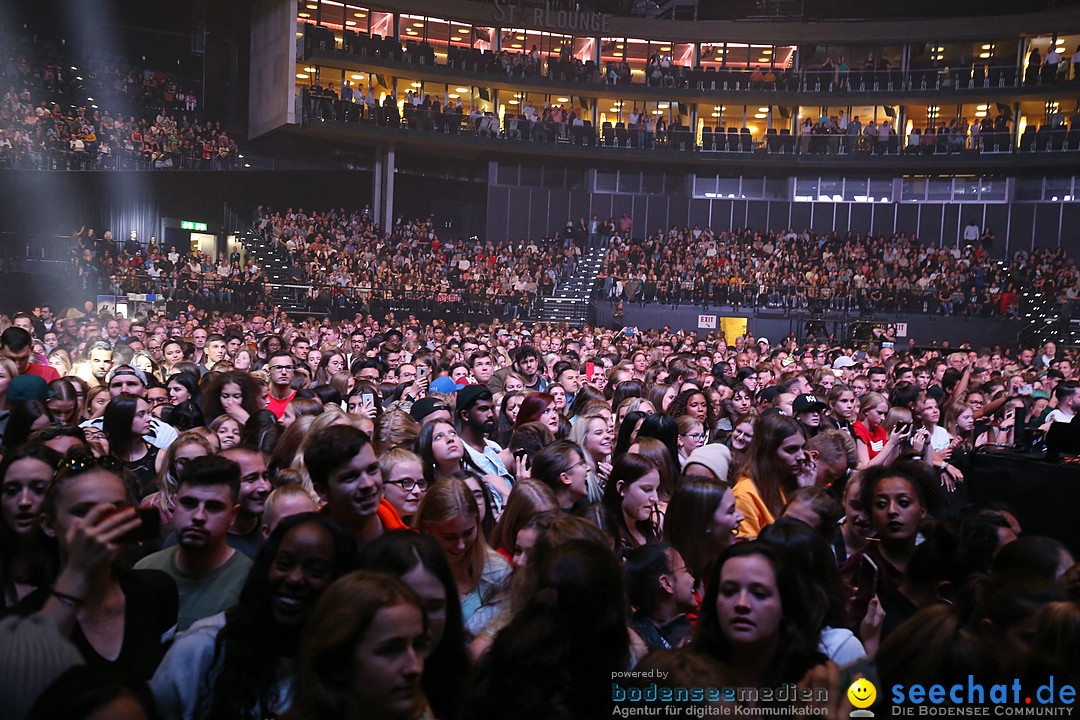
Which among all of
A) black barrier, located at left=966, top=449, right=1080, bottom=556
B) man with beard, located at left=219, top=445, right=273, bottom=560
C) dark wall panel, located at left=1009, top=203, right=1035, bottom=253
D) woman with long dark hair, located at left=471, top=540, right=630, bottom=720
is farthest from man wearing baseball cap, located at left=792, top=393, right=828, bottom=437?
dark wall panel, located at left=1009, top=203, right=1035, bottom=253

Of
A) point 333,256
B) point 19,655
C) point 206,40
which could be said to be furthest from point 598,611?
point 206,40

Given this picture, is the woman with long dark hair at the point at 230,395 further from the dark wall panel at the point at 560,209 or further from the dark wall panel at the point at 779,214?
the dark wall panel at the point at 779,214

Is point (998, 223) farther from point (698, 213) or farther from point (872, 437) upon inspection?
point (872, 437)

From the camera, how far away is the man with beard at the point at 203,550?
3.63m

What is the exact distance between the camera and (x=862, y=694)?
2.59 meters

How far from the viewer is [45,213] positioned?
2700 cm

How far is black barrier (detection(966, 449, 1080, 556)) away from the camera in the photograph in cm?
607

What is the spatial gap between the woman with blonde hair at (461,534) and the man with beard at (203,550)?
81cm

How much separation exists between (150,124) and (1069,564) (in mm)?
33775

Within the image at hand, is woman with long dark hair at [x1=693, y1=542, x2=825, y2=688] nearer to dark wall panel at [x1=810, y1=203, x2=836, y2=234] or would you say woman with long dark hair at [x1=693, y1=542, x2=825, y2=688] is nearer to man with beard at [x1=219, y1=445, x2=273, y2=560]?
man with beard at [x1=219, y1=445, x2=273, y2=560]

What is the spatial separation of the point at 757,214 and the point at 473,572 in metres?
35.1

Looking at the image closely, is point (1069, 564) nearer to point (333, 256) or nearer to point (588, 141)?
point (333, 256)

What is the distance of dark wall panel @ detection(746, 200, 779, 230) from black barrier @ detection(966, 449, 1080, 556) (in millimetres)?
31269

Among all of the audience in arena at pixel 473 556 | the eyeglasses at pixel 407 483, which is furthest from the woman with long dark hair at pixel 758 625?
the eyeglasses at pixel 407 483
